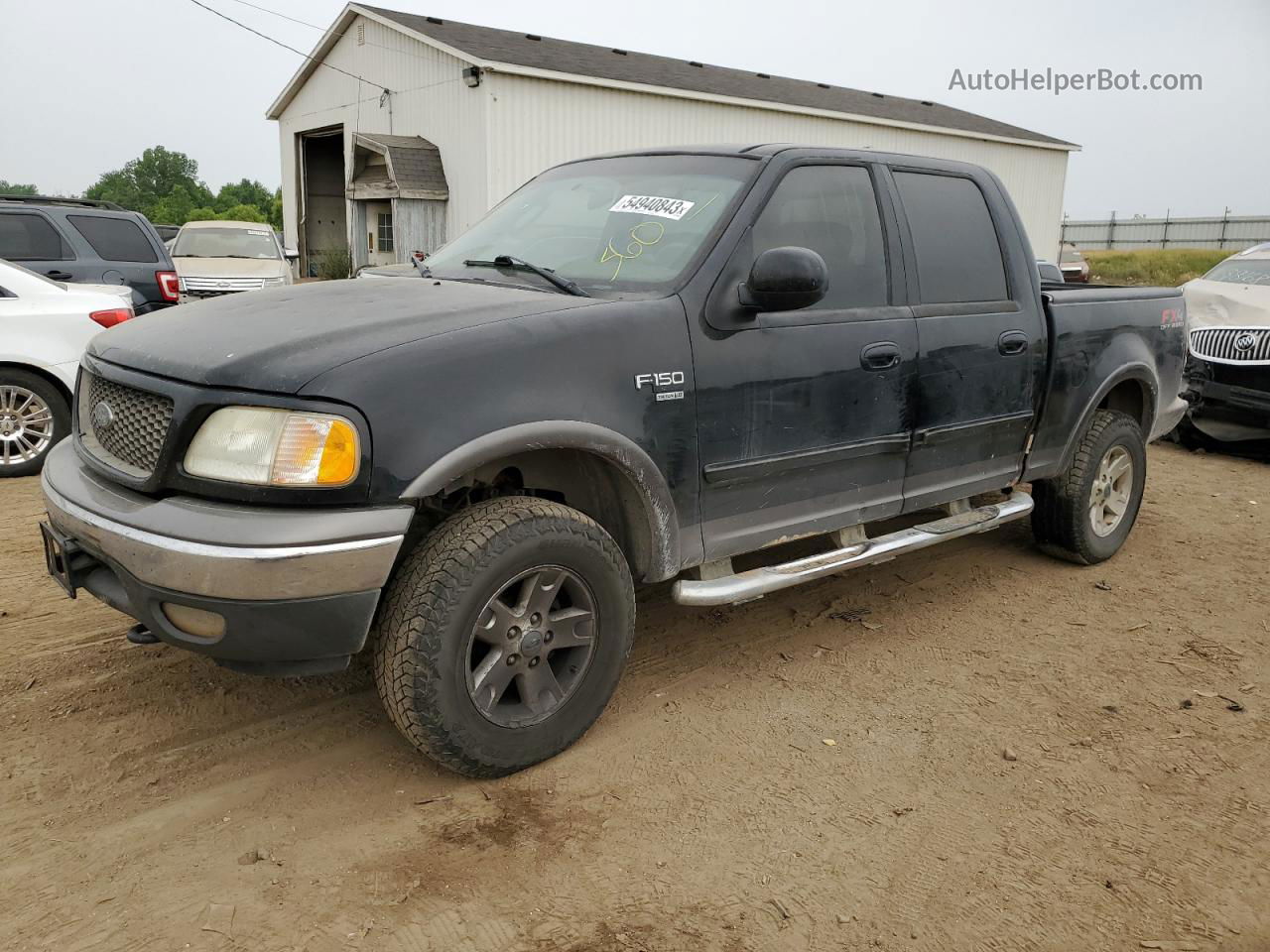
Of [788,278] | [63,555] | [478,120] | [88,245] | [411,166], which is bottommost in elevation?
[63,555]

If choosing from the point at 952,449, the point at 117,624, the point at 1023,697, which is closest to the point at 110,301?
the point at 117,624

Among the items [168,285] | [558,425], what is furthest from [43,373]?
[558,425]

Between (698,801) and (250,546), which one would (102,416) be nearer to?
(250,546)

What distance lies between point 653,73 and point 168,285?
47.2 ft

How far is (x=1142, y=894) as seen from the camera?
2.68 meters

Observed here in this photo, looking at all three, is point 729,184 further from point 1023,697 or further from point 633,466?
point 1023,697

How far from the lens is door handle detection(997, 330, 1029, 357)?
4484 mm

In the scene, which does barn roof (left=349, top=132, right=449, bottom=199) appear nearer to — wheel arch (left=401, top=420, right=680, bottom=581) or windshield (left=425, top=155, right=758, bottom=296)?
windshield (left=425, top=155, right=758, bottom=296)

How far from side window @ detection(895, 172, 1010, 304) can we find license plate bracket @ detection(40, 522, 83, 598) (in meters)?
3.32

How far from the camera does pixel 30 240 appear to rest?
359 inches

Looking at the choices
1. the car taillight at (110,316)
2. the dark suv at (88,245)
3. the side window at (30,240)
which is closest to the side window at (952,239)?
the car taillight at (110,316)

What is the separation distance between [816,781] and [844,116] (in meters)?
22.4

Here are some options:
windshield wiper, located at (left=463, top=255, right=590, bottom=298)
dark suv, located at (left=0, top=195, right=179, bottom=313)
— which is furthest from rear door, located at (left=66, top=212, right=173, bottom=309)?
windshield wiper, located at (left=463, top=255, right=590, bottom=298)

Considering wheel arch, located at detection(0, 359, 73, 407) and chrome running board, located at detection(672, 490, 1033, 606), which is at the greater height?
wheel arch, located at detection(0, 359, 73, 407)
